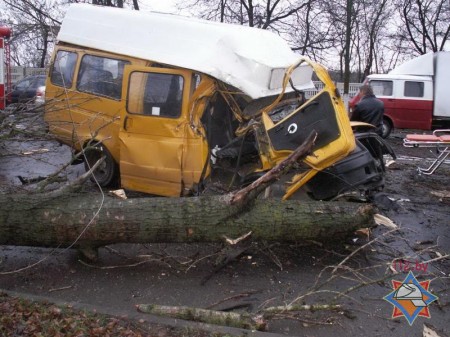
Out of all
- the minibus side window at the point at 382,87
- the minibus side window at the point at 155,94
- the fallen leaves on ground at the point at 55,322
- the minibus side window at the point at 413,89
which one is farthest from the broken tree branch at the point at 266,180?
the minibus side window at the point at 413,89

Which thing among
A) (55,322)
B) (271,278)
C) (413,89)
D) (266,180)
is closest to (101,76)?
(266,180)

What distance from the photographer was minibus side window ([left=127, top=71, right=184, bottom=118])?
5.62m

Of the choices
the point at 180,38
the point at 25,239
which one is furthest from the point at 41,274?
the point at 180,38

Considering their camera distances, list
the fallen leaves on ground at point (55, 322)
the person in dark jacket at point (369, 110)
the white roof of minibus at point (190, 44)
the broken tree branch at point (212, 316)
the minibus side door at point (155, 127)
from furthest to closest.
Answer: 1. the person in dark jacket at point (369, 110)
2. the minibus side door at point (155, 127)
3. the white roof of minibus at point (190, 44)
4. the broken tree branch at point (212, 316)
5. the fallen leaves on ground at point (55, 322)

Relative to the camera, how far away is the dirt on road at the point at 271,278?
3547 millimetres

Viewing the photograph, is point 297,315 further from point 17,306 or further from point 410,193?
point 410,193

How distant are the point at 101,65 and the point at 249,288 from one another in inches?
149

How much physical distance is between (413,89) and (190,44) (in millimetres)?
11223

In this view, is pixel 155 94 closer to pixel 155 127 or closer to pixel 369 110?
pixel 155 127

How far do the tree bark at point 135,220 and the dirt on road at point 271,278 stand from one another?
27cm

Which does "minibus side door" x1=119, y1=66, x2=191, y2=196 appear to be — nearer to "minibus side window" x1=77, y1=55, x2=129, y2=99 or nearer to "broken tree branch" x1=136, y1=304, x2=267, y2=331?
"minibus side window" x1=77, y1=55, x2=129, y2=99

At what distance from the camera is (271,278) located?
429 cm

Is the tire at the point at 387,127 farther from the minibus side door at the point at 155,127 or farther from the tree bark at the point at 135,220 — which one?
the tree bark at the point at 135,220

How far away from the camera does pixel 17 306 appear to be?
11.1 feet
